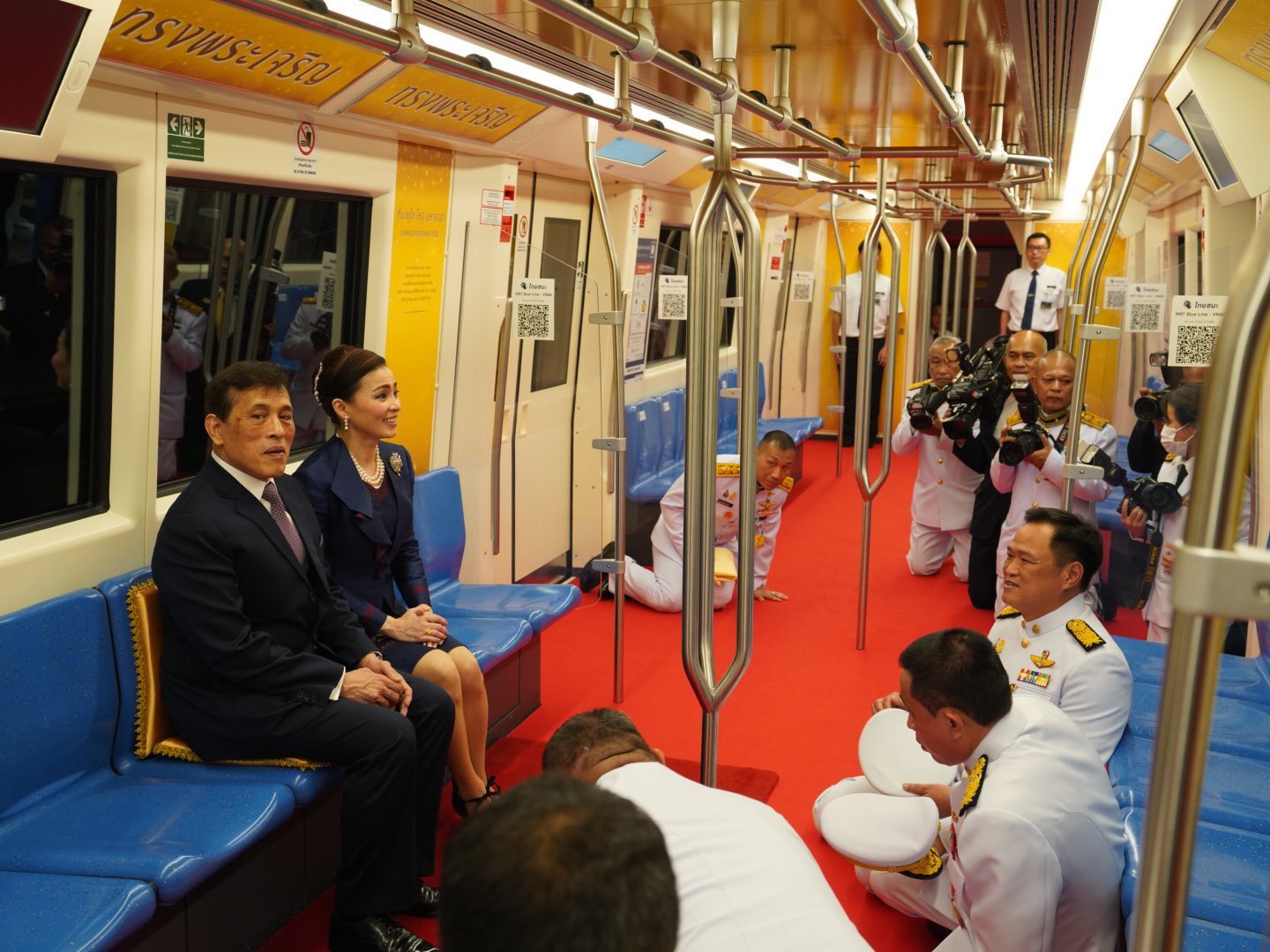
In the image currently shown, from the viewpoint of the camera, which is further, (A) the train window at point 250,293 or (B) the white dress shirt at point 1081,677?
(A) the train window at point 250,293

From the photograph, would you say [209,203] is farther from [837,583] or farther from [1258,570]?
[837,583]

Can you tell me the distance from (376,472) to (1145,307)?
3.03 metres

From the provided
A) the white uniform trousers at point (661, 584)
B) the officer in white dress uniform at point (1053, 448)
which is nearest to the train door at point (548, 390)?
the white uniform trousers at point (661, 584)

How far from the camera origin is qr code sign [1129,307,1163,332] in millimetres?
4555

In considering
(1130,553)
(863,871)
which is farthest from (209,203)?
(1130,553)

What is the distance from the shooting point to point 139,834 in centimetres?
273

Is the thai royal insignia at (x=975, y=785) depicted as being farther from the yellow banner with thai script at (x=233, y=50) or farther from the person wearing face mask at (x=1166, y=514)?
the yellow banner with thai script at (x=233, y=50)

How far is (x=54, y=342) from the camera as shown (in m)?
3.32

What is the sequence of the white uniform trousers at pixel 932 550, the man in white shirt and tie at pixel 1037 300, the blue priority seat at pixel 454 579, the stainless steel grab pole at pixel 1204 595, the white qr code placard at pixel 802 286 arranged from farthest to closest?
the man in white shirt and tie at pixel 1037 300 → the white qr code placard at pixel 802 286 → the white uniform trousers at pixel 932 550 → the blue priority seat at pixel 454 579 → the stainless steel grab pole at pixel 1204 595

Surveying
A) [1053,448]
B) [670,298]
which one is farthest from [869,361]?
[1053,448]

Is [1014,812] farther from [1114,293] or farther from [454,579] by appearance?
[1114,293]

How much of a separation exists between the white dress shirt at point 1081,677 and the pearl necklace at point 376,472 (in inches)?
82.1

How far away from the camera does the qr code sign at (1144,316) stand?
4555 millimetres

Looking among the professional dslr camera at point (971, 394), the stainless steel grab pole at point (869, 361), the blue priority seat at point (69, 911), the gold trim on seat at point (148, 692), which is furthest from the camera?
the professional dslr camera at point (971, 394)
